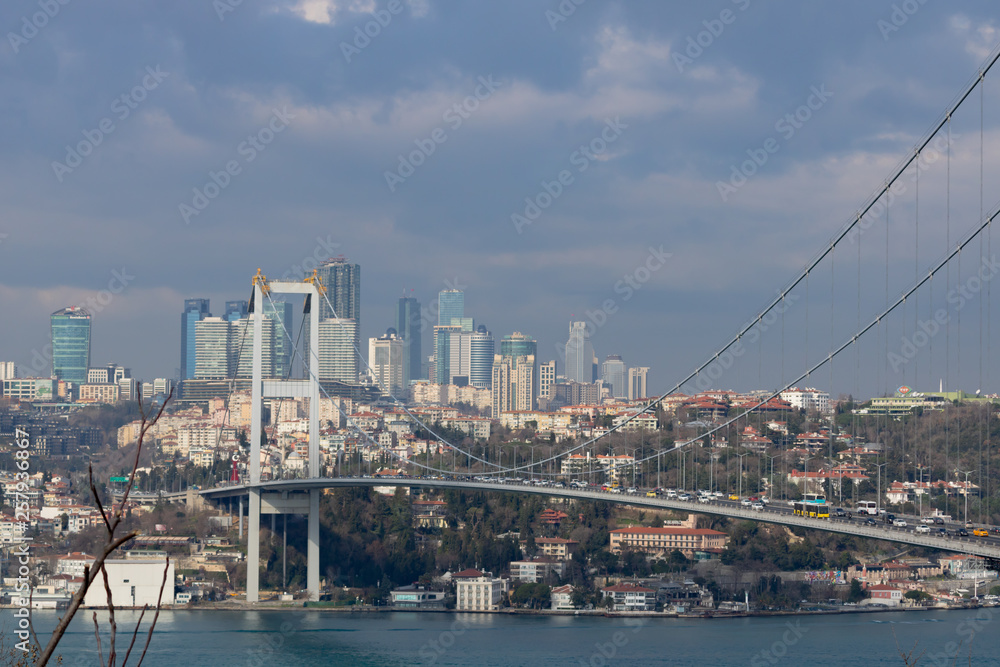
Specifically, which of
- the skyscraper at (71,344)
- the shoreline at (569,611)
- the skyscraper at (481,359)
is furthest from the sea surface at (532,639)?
the skyscraper at (481,359)

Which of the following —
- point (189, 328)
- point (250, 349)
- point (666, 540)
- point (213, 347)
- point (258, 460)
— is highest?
point (189, 328)

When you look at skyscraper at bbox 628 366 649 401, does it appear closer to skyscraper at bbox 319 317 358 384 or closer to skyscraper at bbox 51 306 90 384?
skyscraper at bbox 319 317 358 384

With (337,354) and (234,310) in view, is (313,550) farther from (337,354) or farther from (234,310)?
(234,310)

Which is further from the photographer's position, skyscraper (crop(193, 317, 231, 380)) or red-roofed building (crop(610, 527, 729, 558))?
skyscraper (crop(193, 317, 231, 380))

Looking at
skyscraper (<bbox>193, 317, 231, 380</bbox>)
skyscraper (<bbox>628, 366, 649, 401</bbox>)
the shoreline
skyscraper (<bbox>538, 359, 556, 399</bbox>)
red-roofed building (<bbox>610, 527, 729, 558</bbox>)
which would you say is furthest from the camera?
skyscraper (<bbox>628, 366, 649, 401</bbox>)
